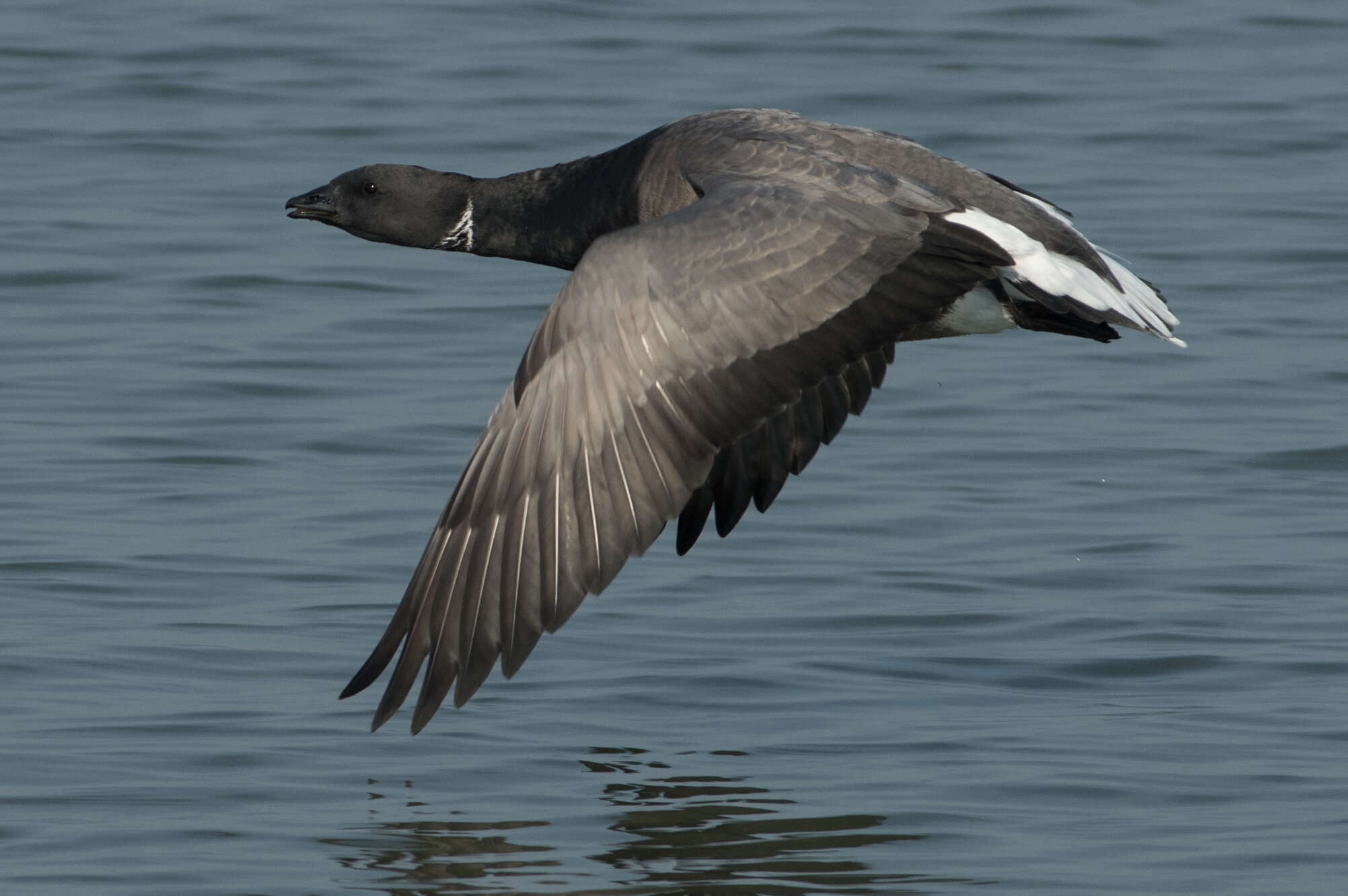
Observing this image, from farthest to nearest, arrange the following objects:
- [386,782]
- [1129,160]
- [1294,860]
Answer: [1129,160], [386,782], [1294,860]

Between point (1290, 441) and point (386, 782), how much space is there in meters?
4.67

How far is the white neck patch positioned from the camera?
336 inches

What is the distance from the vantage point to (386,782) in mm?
6570

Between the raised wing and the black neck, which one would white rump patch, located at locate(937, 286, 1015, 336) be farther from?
the black neck

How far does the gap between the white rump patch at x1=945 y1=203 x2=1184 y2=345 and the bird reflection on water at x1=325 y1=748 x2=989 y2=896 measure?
Result: 1.81 meters

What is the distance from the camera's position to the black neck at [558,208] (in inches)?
317

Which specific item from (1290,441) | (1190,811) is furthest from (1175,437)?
(1190,811)

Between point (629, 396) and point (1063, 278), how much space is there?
1.72 meters

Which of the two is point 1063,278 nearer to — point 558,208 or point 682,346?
point 682,346

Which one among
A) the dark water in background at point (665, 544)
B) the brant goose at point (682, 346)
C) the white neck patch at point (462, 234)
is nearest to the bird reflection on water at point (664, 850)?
the dark water in background at point (665, 544)

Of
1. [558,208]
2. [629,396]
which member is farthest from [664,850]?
[558,208]

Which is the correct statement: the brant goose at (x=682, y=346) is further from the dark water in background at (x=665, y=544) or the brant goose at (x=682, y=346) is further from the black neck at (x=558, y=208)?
the dark water in background at (x=665, y=544)

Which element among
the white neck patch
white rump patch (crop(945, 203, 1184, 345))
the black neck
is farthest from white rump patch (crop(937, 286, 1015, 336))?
the white neck patch

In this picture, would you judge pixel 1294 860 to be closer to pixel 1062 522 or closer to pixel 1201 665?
pixel 1201 665
